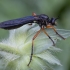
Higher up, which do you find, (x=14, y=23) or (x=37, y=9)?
(x=14, y=23)

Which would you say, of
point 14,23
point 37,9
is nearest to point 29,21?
point 14,23

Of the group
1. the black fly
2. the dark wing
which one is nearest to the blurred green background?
the black fly

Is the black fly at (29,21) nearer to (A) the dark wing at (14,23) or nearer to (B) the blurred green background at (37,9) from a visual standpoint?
(A) the dark wing at (14,23)

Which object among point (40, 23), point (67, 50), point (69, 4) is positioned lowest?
point (67, 50)

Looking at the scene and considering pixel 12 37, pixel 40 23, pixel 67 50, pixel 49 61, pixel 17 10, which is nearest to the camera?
pixel 49 61

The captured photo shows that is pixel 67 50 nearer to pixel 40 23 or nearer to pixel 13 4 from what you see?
pixel 40 23

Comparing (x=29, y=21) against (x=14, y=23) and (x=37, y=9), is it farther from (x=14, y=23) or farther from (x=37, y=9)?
(x=37, y=9)

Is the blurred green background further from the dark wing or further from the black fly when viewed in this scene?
the dark wing

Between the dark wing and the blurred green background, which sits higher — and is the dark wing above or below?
above

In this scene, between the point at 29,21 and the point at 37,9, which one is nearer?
the point at 29,21

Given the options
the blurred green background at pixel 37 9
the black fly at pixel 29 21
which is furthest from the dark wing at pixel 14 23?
the blurred green background at pixel 37 9

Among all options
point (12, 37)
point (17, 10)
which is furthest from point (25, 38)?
point (17, 10)
